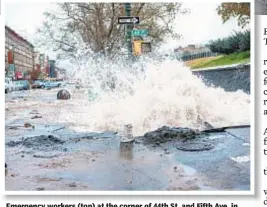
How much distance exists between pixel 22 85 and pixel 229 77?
6.18 ft

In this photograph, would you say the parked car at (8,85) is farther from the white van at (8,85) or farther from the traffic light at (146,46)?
the traffic light at (146,46)

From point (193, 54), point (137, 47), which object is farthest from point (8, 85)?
point (193, 54)

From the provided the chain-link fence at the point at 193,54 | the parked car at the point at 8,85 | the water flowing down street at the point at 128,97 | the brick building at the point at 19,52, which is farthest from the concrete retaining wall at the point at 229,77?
the parked car at the point at 8,85

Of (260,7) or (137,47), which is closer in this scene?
(260,7)

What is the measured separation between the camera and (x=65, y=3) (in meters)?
4.63

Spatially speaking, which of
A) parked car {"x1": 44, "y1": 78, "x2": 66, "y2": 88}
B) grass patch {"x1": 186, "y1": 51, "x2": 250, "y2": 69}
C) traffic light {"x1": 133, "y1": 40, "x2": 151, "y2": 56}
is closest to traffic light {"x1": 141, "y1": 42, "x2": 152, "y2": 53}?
traffic light {"x1": 133, "y1": 40, "x2": 151, "y2": 56}

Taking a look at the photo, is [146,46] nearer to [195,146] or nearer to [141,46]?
[141,46]

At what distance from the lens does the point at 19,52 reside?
4.60 m

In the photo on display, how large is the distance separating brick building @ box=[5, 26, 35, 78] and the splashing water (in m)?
0.48

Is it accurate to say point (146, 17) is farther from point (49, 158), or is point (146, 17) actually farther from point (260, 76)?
point (49, 158)

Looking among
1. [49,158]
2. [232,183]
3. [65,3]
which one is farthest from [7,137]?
[232,183]

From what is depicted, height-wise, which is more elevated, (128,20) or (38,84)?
(128,20)

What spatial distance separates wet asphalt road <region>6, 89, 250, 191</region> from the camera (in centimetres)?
455

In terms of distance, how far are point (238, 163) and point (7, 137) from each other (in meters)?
2.08
